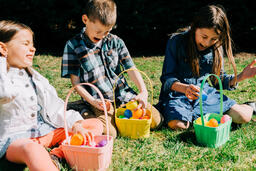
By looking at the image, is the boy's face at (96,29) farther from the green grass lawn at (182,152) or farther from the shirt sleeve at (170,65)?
the green grass lawn at (182,152)

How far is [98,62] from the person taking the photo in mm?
3205

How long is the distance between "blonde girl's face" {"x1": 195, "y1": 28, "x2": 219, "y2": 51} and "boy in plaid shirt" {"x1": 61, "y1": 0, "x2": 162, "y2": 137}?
2.56 ft

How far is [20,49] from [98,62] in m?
0.99

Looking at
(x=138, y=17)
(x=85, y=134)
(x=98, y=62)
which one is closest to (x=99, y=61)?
(x=98, y=62)

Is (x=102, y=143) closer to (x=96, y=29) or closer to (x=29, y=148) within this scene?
(x=29, y=148)

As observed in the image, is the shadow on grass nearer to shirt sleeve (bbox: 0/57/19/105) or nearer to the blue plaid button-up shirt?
the blue plaid button-up shirt

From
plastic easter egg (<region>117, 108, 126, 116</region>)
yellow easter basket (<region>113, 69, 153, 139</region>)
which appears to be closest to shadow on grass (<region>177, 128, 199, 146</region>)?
yellow easter basket (<region>113, 69, 153, 139</region>)

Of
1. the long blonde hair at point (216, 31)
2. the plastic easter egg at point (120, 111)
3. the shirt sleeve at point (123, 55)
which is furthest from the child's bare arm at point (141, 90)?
the long blonde hair at point (216, 31)

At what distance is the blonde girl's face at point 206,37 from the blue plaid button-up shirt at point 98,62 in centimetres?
81

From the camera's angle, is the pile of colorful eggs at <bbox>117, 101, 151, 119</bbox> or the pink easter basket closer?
the pink easter basket

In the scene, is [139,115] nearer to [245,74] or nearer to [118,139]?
[118,139]

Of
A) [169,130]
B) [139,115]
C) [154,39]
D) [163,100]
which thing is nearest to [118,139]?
[139,115]

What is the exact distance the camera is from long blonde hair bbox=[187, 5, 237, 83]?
299 cm

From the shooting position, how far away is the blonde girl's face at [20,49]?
2.38 meters
